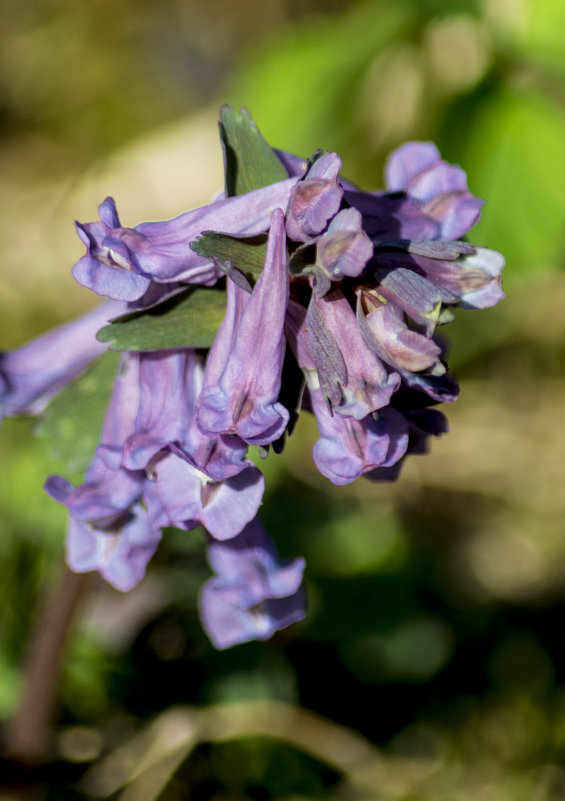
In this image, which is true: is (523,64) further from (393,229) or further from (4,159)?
(4,159)

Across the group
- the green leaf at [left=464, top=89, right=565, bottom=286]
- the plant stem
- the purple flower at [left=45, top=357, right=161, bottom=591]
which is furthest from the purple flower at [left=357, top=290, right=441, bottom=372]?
the green leaf at [left=464, top=89, right=565, bottom=286]

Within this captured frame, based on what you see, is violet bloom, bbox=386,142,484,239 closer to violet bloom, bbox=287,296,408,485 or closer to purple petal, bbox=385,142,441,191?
purple petal, bbox=385,142,441,191

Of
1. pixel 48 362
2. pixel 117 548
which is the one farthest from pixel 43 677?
pixel 48 362

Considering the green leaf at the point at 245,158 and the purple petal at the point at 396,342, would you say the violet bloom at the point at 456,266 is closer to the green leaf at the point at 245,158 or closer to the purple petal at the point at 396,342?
the purple petal at the point at 396,342

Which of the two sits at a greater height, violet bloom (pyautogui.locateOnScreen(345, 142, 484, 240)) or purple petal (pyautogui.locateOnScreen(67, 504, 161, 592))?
violet bloom (pyautogui.locateOnScreen(345, 142, 484, 240))

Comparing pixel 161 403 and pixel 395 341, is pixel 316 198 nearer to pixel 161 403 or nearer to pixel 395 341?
pixel 395 341

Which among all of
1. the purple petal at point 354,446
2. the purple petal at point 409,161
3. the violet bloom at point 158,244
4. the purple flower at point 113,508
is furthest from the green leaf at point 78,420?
the purple petal at point 409,161
